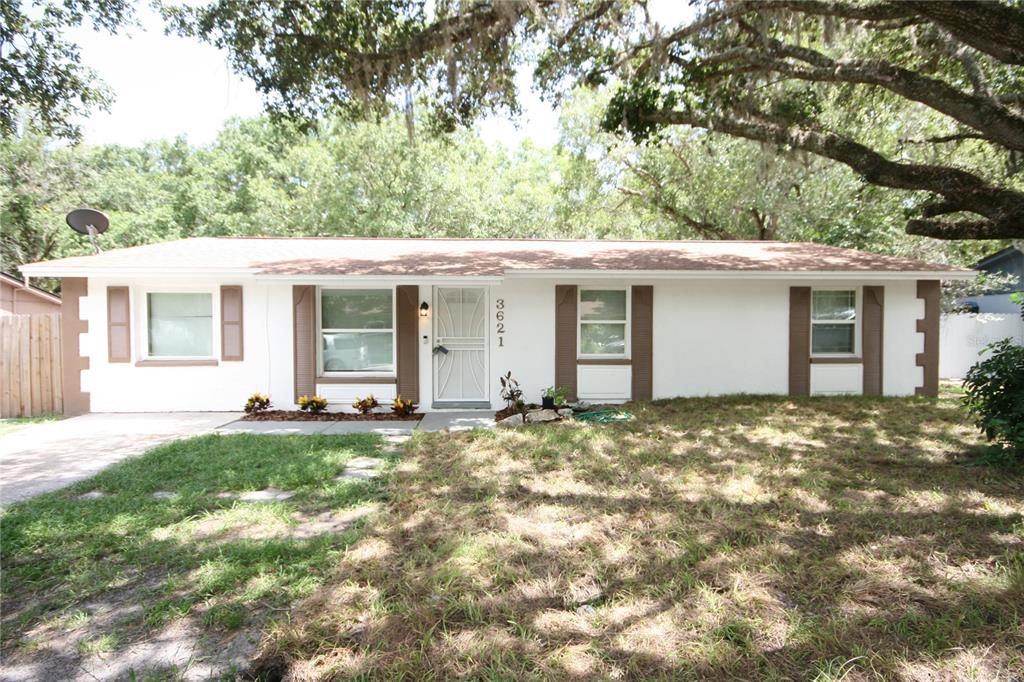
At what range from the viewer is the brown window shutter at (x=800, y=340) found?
32.1 ft

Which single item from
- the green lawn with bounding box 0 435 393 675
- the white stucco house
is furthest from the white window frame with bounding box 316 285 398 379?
the green lawn with bounding box 0 435 393 675

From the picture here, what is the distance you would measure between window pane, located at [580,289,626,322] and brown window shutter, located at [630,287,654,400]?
259mm

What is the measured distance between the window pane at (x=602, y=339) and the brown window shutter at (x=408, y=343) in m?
2.98

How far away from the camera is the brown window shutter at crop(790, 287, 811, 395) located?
9781 mm

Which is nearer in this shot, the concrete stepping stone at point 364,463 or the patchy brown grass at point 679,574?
the patchy brown grass at point 679,574

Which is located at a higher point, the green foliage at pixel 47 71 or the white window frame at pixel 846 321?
the green foliage at pixel 47 71

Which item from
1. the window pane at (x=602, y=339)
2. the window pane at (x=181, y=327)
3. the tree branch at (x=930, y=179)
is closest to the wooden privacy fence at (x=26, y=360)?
the window pane at (x=181, y=327)

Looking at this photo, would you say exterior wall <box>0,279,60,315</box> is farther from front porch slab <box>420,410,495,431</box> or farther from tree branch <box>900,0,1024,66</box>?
tree branch <box>900,0,1024,66</box>

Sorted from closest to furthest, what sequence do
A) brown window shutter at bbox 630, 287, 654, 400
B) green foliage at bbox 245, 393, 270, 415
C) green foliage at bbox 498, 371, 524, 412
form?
green foliage at bbox 245, 393, 270, 415 < green foliage at bbox 498, 371, 524, 412 < brown window shutter at bbox 630, 287, 654, 400

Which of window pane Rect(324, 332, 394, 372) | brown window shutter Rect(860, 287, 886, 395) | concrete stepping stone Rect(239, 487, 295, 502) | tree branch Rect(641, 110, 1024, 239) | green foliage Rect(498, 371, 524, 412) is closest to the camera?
concrete stepping stone Rect(239, 487, 295, 502)

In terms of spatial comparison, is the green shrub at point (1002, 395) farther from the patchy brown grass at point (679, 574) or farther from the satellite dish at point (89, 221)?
the satellite dish at point (89, 221)

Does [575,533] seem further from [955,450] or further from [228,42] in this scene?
[228,42]

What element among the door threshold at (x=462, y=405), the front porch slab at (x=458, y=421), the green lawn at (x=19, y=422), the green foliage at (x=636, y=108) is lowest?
the green lawn at (x=19, y=422)

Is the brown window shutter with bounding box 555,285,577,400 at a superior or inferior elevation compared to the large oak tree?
inferior
